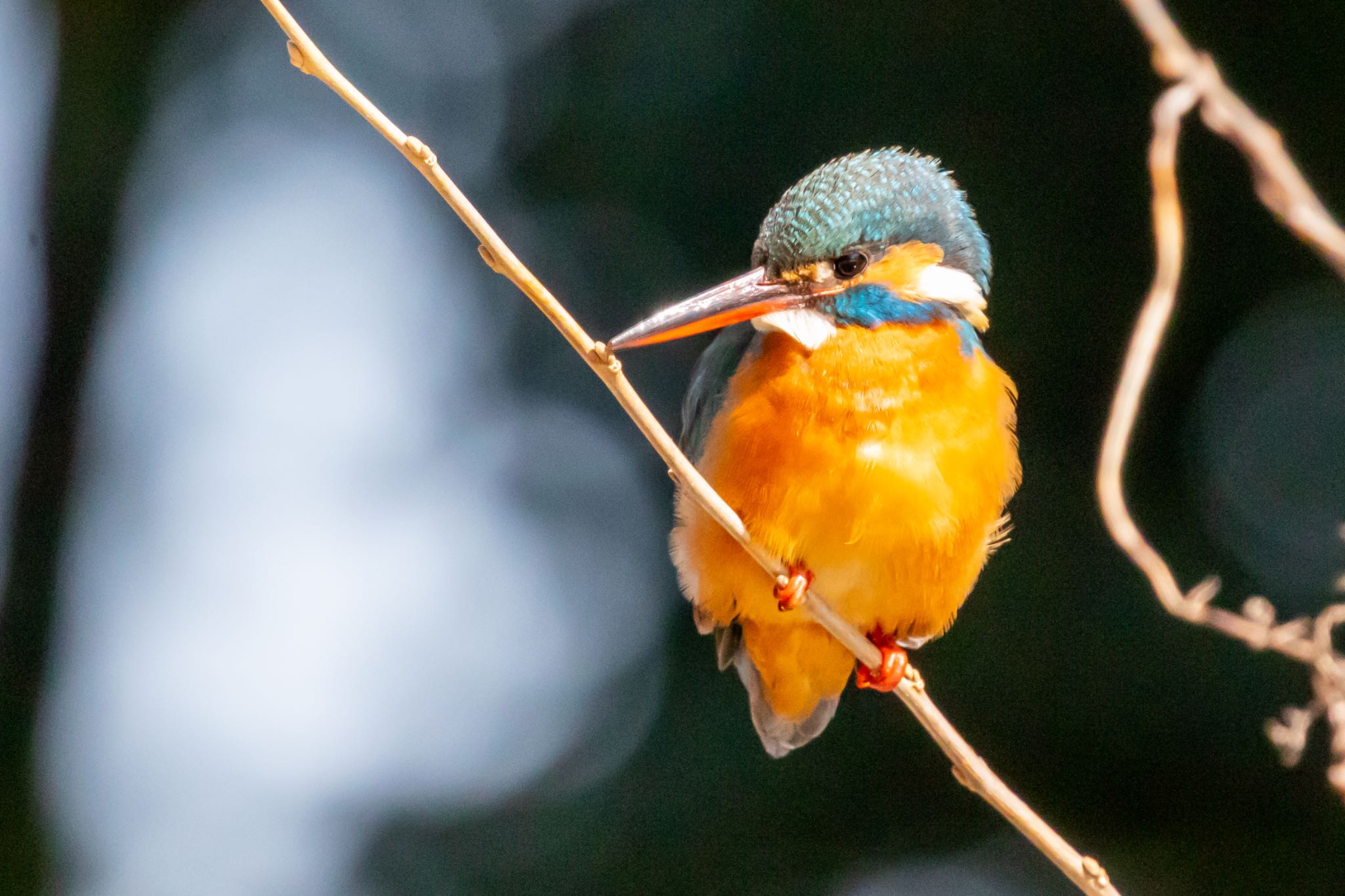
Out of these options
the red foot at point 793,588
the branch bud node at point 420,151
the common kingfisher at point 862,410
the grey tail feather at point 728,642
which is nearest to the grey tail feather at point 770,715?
the grey tail feather at point 728,642

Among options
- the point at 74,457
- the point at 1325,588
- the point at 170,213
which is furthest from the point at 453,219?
the point at 1325,588

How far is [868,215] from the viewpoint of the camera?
2.27m

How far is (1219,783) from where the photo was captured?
385cm

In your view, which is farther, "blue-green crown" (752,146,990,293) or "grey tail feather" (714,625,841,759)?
"grey tail feather" (714,625,841,759)

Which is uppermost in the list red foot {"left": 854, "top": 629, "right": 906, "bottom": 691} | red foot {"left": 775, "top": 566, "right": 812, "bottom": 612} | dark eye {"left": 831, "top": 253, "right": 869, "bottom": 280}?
dark eye {"left": 831, "top": 253, "right": 869, "bottom": 280}

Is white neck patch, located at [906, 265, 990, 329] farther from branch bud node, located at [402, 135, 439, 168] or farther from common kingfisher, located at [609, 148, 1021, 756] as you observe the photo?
branch bud node, located at [402, 135, 439, 168]

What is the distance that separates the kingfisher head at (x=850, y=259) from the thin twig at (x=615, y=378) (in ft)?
1.85

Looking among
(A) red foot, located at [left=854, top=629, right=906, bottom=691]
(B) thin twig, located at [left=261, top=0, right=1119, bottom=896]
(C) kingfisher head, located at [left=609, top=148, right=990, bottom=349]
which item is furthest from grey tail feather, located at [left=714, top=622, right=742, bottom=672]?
(B) thin twig, located at [left=261, top=0, right=1119, bottom=896]

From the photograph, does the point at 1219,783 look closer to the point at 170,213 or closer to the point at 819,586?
the point at 819,586

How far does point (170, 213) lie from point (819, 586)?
12.7 ft

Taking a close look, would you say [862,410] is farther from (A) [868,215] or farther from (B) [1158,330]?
(B) [1158,330]

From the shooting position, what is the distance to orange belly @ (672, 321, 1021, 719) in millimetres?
2178

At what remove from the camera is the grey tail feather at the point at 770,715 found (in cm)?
287

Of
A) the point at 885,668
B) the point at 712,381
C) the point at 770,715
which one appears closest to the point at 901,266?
the point at 712,381
